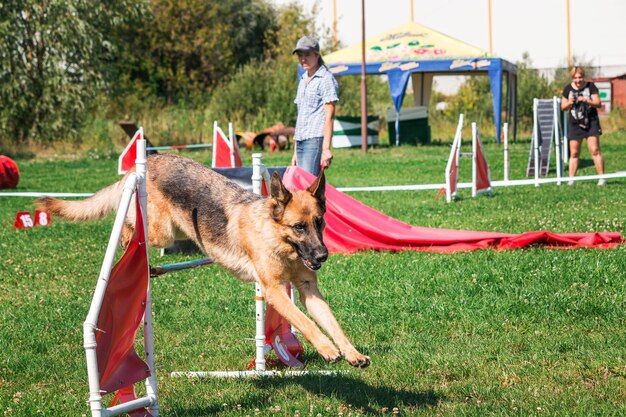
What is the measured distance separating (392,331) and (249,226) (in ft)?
5.45

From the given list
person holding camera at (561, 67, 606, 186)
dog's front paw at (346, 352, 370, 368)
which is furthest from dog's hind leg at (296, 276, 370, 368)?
person holding camera at (561, 67, 606, 186)

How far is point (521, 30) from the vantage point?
141ft

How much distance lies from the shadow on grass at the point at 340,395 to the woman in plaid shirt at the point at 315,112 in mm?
2943

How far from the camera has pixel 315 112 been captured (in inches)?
329

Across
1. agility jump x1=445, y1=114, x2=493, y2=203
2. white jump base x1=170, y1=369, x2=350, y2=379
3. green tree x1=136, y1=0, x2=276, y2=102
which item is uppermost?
green tree x1=136, y1=0, x2=276, y2=102

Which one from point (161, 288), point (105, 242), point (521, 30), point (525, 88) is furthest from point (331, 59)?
point (161, 288)

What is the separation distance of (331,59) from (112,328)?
86.9ft

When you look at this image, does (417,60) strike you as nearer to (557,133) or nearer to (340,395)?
(557,133)

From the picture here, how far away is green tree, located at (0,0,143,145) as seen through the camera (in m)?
29.2

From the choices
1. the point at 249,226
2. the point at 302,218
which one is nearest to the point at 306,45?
the point at 249,226

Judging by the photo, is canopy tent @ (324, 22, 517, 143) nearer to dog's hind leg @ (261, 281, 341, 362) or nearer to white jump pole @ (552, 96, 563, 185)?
white jump pole @ (552, 96, 563, 185)

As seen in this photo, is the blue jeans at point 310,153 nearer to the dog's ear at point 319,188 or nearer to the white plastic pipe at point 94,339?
the dog's ear at point 319,188

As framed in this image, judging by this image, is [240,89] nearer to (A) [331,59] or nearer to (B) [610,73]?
(A) [331,59]

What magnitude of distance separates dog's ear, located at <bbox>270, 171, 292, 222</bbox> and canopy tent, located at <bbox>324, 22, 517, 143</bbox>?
23.6 metres
